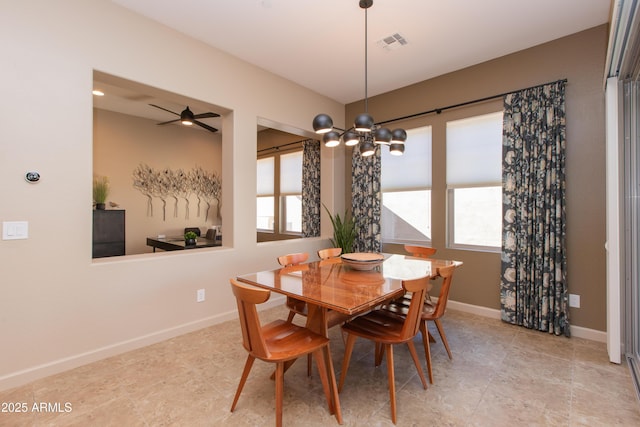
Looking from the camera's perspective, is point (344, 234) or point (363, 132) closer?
point (363, 132)

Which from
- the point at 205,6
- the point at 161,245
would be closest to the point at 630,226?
the point at 205,6

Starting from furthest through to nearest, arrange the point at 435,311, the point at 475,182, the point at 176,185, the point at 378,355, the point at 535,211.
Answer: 1. the point at 176,185
2. the point at 475,182
3. the point at 535,211
4. the point at 378,355
5. the point at 435,311

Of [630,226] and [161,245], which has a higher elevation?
[630,226]

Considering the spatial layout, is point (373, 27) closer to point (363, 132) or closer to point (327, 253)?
point (363, 132)

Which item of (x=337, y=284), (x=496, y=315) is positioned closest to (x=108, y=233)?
(x=337, y=284)

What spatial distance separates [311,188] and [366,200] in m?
1.16

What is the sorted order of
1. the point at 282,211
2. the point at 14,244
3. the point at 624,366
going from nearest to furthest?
the point at 14,244, the point at 624,366, the point at 282,211

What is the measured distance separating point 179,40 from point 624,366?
15.9 ft

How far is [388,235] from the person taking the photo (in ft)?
14.4

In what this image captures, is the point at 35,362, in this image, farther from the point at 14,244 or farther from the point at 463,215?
the point at 463,215

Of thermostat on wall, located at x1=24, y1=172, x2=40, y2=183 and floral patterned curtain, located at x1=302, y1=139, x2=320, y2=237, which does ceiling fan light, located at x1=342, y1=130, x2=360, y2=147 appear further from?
floral patterned curtain, located at x1=302, y1=139, x2=320, y2=237

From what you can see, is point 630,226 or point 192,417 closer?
point 192,417

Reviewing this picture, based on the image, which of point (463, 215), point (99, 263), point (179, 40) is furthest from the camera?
point (463, 215)

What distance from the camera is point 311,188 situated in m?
5.18
